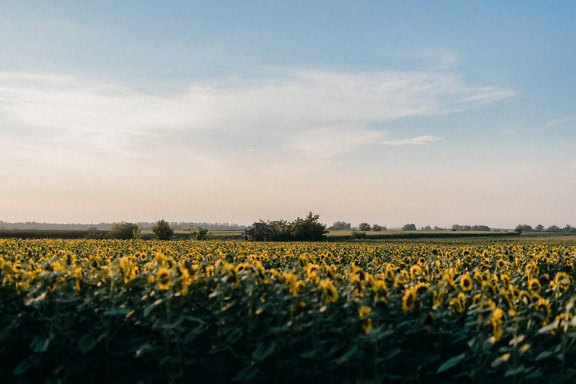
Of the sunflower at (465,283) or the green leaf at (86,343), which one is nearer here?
the green leaf at (86,343)

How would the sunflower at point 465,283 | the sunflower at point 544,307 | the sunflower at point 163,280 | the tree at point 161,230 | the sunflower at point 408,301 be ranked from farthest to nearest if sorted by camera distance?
1. the tree at point 161,230
2. the sunflower at point 465,283
3. the sunflower at point 544,307
4. the sunflower at point 408,301
5. the sunflower at point 163,280

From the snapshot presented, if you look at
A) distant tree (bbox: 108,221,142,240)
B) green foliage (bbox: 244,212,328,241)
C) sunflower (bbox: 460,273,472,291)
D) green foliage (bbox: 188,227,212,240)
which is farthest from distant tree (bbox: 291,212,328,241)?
sunflower (bbox: 460,273,472,291)

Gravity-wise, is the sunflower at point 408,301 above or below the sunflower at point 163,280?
below

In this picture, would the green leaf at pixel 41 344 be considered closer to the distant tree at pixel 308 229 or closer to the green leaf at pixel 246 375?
the green leaf at pixel 246 375

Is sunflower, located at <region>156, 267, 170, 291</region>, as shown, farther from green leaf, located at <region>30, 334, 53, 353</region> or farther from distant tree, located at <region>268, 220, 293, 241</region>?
distant tree, located at <region>268, 220, 293, 241</region>

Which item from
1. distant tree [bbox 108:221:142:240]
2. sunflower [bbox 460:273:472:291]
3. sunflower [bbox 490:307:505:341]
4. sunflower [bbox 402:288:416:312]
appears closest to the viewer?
sunflower [bbox 490:307:505:341]

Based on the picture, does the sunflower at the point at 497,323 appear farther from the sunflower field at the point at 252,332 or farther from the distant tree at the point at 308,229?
the distant tree at the point at 308,229

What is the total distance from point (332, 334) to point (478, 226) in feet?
530

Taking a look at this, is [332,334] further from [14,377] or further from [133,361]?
[14,377]

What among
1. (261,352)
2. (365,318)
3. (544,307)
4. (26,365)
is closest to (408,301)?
(365,318)

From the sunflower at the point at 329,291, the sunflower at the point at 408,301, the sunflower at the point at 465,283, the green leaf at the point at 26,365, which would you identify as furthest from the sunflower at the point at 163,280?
the sunflower at the point at 465,283

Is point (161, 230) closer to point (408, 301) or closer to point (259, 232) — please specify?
point (259, 232)

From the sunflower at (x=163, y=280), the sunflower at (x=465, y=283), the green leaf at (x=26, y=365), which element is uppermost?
the sunflower at (x=163, y=280)

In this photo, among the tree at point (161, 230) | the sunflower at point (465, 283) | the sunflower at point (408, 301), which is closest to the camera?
the sunflower at point (408, 301)
